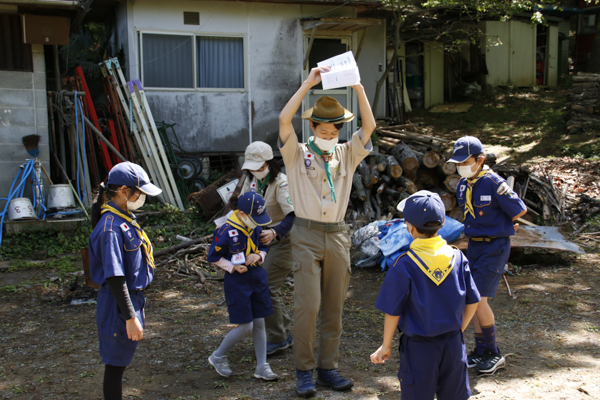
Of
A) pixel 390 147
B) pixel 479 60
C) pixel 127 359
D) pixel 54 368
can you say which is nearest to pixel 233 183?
pixel 390 147

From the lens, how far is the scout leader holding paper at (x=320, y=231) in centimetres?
370

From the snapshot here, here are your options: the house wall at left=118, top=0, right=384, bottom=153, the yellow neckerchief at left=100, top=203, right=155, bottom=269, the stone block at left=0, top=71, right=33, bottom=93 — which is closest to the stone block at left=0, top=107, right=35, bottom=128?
the stone block at left=0, top=71, right=33, bottom=93

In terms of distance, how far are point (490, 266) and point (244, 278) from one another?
1990mm

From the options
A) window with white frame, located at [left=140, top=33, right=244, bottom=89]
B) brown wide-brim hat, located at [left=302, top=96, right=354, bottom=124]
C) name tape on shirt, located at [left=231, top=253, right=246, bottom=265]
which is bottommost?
name tape on shirt, located at [left=231, top=253, right=246, bottom=265]

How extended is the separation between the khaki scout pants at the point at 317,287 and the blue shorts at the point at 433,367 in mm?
1134

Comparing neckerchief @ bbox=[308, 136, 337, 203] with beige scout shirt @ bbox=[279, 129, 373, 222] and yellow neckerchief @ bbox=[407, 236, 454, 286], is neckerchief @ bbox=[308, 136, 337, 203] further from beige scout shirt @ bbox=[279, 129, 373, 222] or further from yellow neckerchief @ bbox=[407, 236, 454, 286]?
yellow neckerchief @ bbox=[407, 236, 454, 286]

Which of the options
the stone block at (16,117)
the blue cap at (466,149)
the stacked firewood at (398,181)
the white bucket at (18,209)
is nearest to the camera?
the blue cap at (466,149)

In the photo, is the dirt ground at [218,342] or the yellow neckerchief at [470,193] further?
the yellow neckerchief at [470,193]

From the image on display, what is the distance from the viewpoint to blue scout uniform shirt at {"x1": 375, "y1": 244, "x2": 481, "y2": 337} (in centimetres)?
255

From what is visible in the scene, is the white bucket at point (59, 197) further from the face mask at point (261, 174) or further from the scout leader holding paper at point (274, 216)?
the face mask at point (261, 174)

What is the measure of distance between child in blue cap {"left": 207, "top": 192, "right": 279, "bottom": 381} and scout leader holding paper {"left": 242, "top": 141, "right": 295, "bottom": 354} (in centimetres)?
40

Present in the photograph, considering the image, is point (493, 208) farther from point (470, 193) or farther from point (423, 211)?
point (423, 211)

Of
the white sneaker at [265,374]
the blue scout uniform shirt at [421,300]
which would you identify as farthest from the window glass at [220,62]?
the blue scout uniform shirt at [421,300]

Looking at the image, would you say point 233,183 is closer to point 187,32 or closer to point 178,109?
point 178,109
